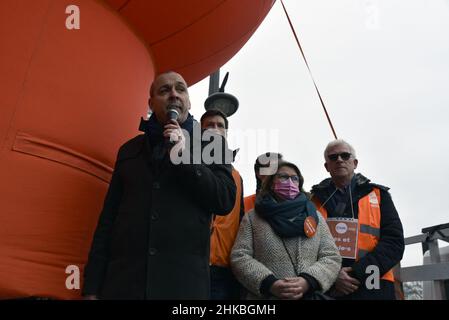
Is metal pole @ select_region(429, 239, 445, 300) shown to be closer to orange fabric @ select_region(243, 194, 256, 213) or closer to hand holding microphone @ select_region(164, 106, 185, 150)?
orange fabric @ select_region(243, 194, 256, 213)

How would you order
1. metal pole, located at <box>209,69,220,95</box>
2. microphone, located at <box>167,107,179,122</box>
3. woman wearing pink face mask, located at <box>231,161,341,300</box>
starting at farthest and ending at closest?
metal pole, located at <box>209,69,220,95</box>
woman wearing pink face mask, located at <box>231,161,341,300</box>
microphone, located at <box>167,107,179,122</box>

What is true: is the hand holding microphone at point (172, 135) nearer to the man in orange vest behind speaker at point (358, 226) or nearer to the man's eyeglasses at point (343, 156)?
the man in orange vest behind speaker at point (358, 226)

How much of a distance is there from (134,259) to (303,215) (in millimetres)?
942

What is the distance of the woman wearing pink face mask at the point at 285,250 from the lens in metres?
2.08

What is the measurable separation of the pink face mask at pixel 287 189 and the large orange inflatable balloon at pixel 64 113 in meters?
0.90

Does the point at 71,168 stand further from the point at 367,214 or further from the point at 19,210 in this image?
the point at 367,214

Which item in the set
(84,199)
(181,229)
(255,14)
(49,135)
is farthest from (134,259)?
(255,14)

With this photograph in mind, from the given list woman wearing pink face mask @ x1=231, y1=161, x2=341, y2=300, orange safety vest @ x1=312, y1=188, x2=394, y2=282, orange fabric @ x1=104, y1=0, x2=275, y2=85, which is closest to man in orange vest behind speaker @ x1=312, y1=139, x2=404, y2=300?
orange safety vest @ x1=312, y1=188, x2=394, y2=282

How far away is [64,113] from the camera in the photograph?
217 centimetres

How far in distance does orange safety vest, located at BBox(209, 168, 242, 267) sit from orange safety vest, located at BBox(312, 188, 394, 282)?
0.54 metres

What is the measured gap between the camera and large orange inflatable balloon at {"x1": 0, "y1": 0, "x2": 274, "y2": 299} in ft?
6.35

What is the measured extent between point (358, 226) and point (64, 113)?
1.66 metres

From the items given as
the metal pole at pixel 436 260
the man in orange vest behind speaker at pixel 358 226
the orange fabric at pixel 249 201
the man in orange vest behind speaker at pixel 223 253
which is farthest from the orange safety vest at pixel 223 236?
the metal pole at pixel 436 260

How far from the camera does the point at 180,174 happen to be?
1.83 meters
